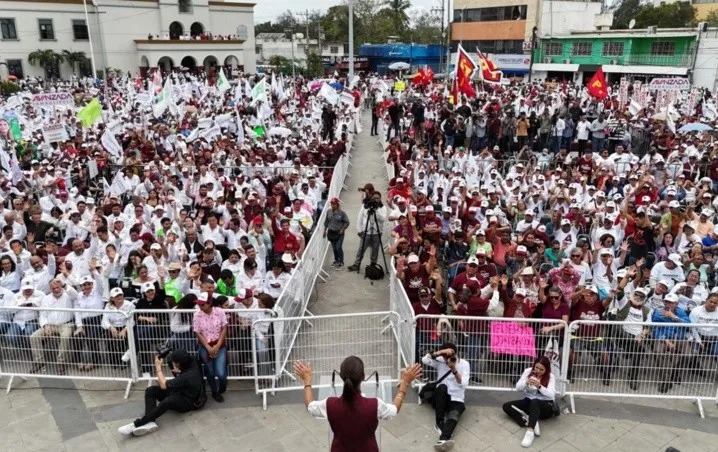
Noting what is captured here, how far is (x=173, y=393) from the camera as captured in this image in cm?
647

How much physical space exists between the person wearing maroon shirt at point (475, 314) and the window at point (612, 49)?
4620 centimetres

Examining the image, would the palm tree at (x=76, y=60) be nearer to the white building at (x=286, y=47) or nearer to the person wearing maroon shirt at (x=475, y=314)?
the white building at (x=286, y=47)

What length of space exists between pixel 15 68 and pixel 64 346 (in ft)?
178

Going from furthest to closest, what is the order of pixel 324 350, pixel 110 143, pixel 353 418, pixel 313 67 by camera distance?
1. pixel 313 67
2. pixel 110 143
3. pixel 324 350
4. pixel 353 418

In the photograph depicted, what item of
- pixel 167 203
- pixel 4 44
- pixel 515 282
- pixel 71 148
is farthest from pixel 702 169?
pixel 4 44

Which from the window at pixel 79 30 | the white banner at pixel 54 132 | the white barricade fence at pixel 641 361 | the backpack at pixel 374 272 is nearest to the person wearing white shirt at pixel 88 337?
the backpack at pixel 374 272

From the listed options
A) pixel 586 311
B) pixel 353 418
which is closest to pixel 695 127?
pixel 586 311

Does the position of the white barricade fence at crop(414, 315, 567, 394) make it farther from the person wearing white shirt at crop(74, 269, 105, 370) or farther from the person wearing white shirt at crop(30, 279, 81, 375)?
the person wearing white shirt at crop(30, 279, 81, 375)

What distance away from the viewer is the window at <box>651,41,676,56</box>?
4228cm

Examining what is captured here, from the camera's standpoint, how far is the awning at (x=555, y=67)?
50.1m

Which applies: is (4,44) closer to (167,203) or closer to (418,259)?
(167,203)

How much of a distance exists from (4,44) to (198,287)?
54.5 meters

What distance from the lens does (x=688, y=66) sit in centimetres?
4084

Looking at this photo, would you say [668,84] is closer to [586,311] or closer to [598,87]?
[598,87]
